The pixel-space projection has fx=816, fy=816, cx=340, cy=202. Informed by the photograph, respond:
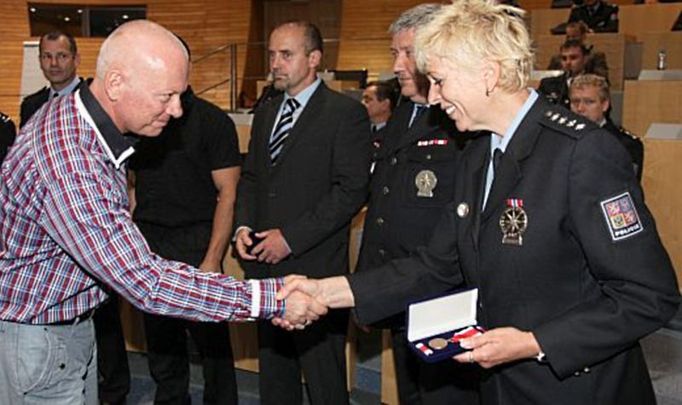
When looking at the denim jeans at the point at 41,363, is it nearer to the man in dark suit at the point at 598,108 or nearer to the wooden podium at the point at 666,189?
the man in dark suit at the point at 598,108

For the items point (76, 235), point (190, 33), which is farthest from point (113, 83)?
point (190, 33)

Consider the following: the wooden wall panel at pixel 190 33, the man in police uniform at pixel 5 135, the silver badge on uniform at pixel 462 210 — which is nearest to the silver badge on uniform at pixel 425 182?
the silver badge on uniform at pixel 462 210

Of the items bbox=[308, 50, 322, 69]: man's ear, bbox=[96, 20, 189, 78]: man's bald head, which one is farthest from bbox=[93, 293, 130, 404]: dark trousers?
bbox=[96, 20, 189, 78]: man's bald head

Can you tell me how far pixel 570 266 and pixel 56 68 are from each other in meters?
3.65

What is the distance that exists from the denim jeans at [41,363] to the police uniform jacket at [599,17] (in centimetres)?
763

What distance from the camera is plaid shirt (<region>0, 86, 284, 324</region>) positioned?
181 centimetres

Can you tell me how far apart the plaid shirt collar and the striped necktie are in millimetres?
1294

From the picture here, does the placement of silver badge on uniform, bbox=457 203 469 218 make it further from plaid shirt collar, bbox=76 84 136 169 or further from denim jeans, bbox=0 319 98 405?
denim jeans, bbox=0 319 98 405

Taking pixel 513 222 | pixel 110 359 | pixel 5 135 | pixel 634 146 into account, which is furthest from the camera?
pixel 634 146

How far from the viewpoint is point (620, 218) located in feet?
5.26

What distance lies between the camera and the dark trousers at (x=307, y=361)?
3.14 metres

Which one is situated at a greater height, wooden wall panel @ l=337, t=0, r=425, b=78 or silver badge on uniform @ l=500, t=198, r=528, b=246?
silver badge on uniform @ l=500, t=198, r=528, b=246

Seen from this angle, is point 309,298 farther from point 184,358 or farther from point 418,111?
point 184,358

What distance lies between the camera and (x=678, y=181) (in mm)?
4344
